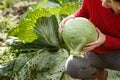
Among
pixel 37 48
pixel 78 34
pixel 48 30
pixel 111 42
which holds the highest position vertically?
pixel 78 34

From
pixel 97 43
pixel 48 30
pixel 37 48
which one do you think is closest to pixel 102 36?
pixel 97 43

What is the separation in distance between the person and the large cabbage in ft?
0.13

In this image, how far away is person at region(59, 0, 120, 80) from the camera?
2697 millimetres

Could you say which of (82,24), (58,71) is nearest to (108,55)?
(82,24)

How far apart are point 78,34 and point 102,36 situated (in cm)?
17

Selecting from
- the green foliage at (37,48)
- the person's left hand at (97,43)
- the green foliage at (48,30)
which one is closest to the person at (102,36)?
the person's left hand at (97,43)

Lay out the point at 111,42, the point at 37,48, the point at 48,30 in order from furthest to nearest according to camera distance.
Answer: the point at 37,48 < the point at 48,30 < the point at 111,42

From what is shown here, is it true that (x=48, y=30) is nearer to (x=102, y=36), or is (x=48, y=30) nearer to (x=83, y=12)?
(x=83, y=12)

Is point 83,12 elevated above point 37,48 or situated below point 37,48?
above

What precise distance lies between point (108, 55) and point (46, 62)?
2.57ft

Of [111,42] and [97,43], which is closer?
[97,43]

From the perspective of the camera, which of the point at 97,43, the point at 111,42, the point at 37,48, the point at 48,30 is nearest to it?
the point at 97,43

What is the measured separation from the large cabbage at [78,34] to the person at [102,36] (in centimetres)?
4

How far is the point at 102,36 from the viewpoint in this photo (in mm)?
2697
